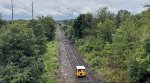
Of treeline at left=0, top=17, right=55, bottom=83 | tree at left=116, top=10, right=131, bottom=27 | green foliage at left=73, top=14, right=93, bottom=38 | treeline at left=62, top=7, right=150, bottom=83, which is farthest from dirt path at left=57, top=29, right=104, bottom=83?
green foliage at left=73, top=14, right=93, bottom=38

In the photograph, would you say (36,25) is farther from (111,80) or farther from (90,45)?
(111,80)

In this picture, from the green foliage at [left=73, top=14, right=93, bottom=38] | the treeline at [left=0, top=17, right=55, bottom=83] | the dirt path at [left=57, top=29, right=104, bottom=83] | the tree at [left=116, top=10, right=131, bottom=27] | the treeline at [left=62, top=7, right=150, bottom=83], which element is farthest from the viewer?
the green foliage at [left=73, top=14, right=93, bottom=38]

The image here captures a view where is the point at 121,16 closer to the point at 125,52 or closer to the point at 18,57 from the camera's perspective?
the point at 125,52

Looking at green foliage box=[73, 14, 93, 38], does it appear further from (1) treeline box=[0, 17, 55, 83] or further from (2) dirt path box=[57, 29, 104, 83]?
(1) treeline box=[0, 17, 55, 83]

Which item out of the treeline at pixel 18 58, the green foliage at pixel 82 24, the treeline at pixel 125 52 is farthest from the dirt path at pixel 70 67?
the green foliage at pixel 82 24

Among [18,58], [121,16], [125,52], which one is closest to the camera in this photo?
[18,58]

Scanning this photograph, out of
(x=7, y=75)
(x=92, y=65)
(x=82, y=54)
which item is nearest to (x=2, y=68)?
(x=7, y=75)

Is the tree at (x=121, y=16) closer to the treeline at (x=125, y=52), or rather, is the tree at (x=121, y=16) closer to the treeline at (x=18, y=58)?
the treeline at (x=125, y=52)

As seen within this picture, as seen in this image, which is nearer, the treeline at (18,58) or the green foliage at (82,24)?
the treeline at (18,58)

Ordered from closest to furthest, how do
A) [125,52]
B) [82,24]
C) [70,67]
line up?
[125,52] < [70,67] < [82,24]

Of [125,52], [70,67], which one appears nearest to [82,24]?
[70,67]

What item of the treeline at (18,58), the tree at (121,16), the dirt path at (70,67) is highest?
the tree at (121,16)
